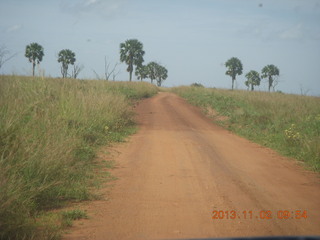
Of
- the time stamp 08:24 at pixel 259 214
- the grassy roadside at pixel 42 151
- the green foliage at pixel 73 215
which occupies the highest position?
the grassy roadside at pixel 42 151

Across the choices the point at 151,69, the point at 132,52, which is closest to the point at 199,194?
the point at 132,52

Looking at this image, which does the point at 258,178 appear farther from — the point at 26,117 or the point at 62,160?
the point at 26,117

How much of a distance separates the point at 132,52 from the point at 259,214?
156 feet

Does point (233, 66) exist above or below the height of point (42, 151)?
above

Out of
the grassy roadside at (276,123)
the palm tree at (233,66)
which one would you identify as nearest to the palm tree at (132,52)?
A: the palm tree at (233,66)

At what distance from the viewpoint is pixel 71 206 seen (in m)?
4.57

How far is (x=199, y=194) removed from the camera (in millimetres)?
5148

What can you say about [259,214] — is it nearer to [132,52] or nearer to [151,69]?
[132,52]

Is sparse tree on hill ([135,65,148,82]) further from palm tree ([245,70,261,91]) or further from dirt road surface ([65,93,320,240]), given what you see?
dirt road surface ([65,93,320,240])

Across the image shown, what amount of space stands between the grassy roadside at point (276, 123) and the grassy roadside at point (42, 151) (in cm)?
482

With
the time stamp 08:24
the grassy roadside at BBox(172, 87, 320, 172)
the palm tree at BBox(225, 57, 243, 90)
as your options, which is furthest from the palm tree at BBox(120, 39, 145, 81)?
the time stamp 08:24

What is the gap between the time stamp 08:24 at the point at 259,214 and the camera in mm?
4324

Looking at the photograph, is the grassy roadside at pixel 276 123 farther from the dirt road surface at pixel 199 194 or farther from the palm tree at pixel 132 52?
the palm tree at pixel 132 52

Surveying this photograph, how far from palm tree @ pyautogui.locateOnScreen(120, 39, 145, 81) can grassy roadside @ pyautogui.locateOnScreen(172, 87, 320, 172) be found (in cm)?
3264
